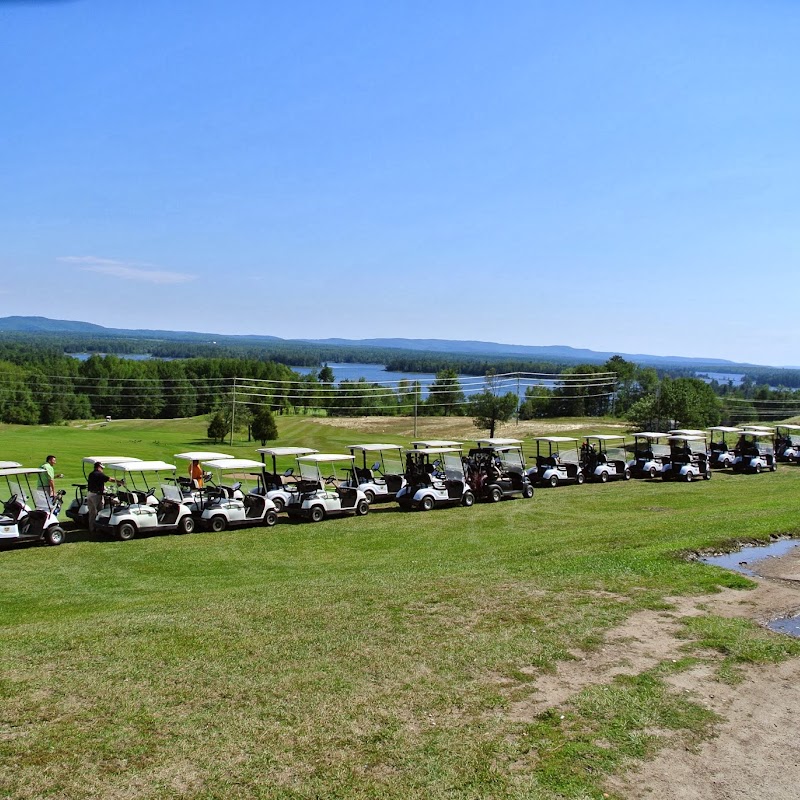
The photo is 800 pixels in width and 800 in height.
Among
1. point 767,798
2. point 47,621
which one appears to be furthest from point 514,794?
point 47,621

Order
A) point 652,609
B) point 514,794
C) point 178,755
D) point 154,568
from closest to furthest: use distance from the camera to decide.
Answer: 1. point 514,794
2. point 178,755
3. point 652,609
4. point 154,568

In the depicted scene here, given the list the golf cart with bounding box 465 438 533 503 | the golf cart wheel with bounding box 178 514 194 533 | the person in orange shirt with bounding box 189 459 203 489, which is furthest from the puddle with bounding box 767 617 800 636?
the person in orange shirt with bounding box 189 459 203 489

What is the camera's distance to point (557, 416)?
8206 centimetres

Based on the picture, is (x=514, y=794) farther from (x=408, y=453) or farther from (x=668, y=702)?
(x=408, y=453)

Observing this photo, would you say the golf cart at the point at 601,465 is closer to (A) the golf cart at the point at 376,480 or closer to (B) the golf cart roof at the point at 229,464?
(A) the golf cart at the point at 376,480

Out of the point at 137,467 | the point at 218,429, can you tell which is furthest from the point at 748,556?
the point at 218,429

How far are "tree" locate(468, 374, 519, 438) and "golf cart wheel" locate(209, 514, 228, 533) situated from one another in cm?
3908

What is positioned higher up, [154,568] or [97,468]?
[97,468]

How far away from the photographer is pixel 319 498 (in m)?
18.5

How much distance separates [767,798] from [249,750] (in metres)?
3.92

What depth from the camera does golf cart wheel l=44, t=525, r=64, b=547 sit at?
48.9 feet

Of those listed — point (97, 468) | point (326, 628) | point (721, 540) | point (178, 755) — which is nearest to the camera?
point (178, 755)

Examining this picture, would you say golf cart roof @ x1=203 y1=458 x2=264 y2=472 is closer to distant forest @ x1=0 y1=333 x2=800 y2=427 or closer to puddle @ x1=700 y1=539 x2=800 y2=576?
puddle @ x1=700 y1=539 x2=800 y2=576

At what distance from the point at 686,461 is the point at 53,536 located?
71.7 ft
